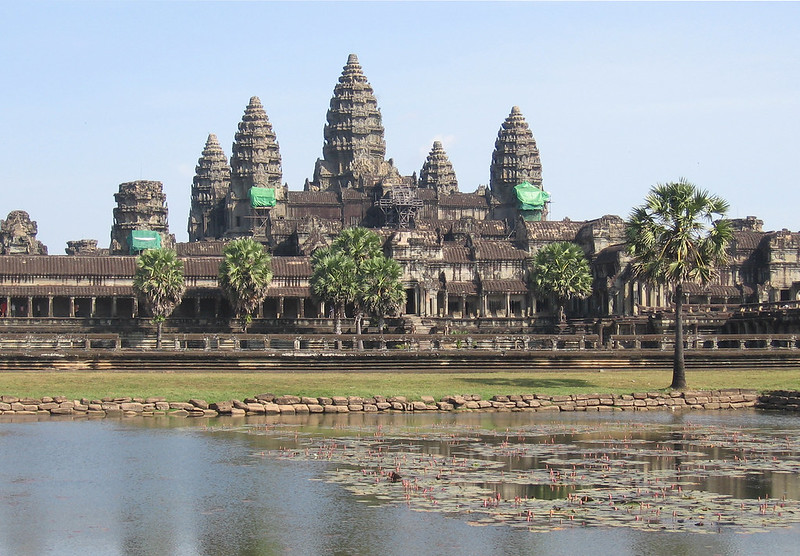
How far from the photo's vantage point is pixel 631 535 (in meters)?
22.5

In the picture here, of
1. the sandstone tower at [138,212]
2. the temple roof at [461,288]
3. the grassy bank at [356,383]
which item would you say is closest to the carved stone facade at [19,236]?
the sandstone tower at [138,212]

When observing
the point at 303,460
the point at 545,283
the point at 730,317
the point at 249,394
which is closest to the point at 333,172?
the point at 545,283

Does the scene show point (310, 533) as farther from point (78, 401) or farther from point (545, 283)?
point (545, 283)

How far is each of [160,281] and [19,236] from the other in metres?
73.6

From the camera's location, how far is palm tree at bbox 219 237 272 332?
96688mm

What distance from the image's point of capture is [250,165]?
561 feet

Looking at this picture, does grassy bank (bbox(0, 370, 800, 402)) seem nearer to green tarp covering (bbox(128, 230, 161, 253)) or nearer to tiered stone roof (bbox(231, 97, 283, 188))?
green tarp covering (bbox(128, 230, 161, 253))

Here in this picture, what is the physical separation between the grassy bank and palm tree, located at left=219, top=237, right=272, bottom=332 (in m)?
41.5

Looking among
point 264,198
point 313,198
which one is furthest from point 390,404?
point 313,198

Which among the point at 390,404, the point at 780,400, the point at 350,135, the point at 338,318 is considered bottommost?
the point at 390,404

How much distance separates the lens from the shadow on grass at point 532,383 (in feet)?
163

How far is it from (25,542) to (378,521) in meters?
6.05

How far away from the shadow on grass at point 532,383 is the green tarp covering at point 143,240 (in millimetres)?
106068

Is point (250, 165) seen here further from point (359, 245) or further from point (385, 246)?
point (359, 245)
